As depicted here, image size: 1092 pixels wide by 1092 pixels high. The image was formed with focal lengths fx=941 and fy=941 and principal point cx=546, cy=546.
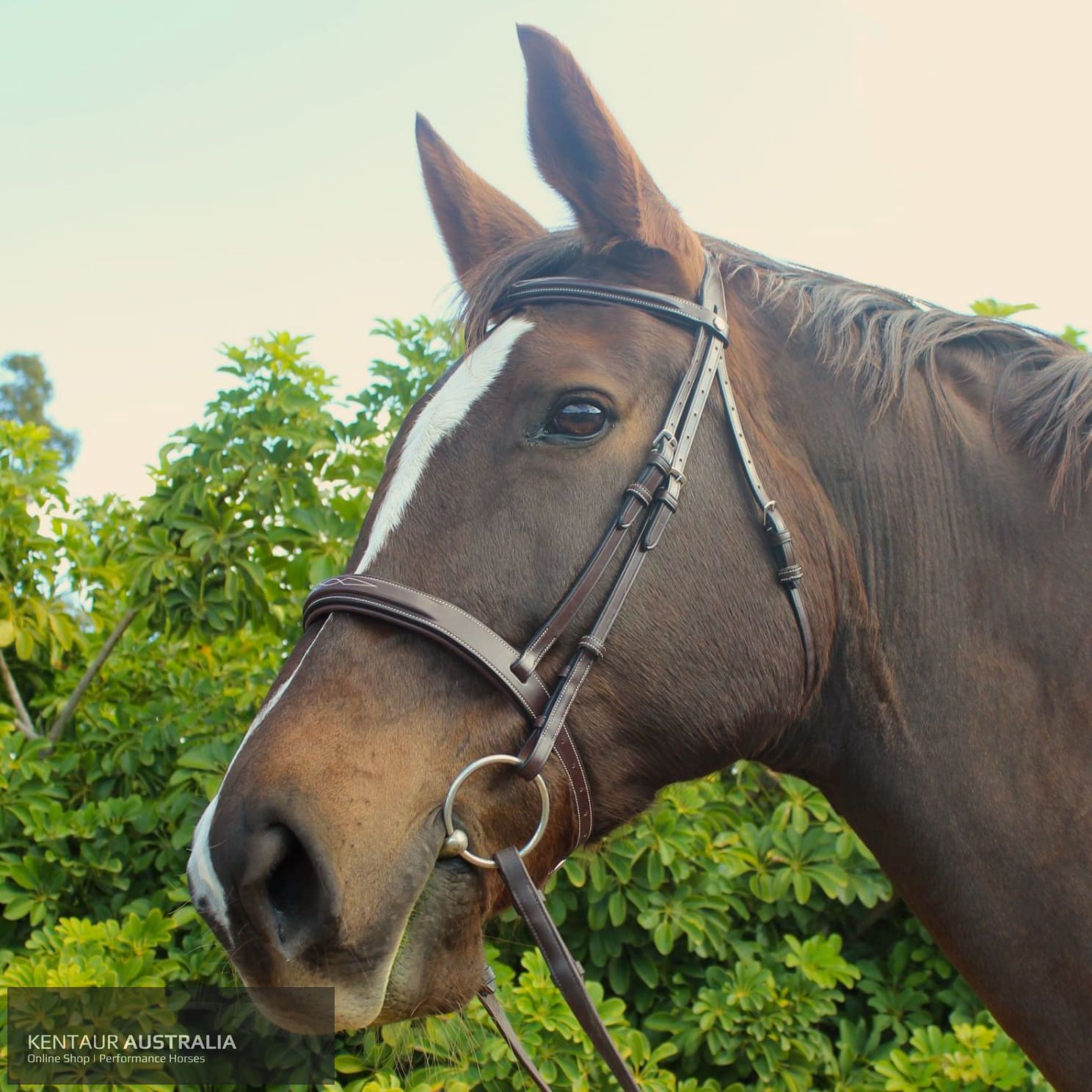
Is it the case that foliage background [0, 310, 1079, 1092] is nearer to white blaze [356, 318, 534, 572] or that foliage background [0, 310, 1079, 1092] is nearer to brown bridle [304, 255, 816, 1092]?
brown bridle [304, 255, 816, 1092]

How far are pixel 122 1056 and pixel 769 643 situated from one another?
2193 millimetres

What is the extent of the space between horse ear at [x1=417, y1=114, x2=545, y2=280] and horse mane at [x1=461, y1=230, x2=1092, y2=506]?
0.20m

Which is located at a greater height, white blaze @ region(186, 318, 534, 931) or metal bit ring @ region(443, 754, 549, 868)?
white blaze @ region(186, 318, 534, 931)

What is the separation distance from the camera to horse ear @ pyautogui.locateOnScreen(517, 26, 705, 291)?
1.68m

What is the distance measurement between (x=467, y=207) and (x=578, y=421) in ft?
2.63

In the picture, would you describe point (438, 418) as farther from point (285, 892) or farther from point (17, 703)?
point (17, 703)

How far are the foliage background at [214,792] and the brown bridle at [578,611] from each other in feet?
3.75

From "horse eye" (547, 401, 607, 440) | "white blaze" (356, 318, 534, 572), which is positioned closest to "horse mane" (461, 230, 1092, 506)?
"white blaze" (356, 318, 534, 572)

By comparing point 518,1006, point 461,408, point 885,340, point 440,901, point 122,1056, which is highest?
point 885,340

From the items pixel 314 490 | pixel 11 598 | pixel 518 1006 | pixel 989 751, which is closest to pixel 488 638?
pixel 989 751

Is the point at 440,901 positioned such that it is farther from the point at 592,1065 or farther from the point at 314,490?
the point at 314,490

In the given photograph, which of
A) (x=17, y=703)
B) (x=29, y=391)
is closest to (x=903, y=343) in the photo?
(x=17, y=703)

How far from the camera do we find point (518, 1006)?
2729 millimetres

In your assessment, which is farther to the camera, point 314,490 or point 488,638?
point 314,490
